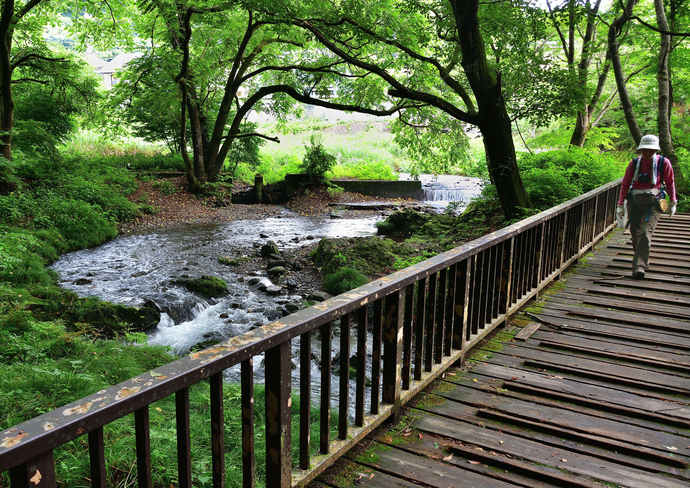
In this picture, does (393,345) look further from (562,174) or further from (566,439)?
(562,174)

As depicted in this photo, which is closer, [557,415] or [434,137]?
[557,415]

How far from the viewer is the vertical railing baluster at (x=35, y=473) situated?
1.25 m

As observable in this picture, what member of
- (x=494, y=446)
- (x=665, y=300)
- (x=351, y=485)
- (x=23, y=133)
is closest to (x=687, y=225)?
(x=665, y=300)

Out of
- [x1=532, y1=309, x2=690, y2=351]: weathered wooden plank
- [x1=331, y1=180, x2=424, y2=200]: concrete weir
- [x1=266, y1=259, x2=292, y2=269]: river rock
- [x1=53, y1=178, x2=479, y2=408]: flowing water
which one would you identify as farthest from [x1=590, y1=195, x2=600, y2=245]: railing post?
[x1=331, y1=180, x2=424, y2=200]: concrete weir

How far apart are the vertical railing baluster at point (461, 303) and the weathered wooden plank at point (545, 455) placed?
904mm

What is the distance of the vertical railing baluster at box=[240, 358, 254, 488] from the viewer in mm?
1950

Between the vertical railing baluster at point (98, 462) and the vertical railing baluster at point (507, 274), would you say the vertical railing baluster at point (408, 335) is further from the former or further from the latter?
the vertical railing baluster at point (98, 462)

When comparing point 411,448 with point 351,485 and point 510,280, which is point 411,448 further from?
point 510,280

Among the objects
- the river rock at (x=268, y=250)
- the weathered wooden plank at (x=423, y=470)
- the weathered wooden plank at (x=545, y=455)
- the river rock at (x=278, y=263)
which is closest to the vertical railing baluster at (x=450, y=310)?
the weathered wooden plank at (x=545, y=455)

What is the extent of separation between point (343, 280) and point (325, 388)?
22.1ft

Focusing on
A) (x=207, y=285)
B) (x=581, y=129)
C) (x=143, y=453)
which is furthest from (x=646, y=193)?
(x=581, y=129)

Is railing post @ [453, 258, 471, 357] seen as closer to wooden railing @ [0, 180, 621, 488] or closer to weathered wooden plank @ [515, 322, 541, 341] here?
wooden railing @ [0, 180, 621, 488]

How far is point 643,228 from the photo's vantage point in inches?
267

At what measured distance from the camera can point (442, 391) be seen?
3.68 m
